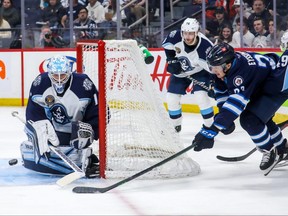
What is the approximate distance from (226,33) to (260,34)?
0.49 metres

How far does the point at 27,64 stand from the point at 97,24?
3.09 feet

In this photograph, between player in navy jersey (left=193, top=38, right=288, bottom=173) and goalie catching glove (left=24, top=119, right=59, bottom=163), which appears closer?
player in navy jersey (left=193, top=38, right=288, bottom=173)

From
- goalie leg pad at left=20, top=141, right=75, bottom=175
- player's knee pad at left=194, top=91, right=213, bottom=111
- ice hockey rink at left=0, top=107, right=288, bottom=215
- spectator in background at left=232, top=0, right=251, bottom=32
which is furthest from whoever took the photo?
spectator in background at left=232, top=0, right=251, bottom=32

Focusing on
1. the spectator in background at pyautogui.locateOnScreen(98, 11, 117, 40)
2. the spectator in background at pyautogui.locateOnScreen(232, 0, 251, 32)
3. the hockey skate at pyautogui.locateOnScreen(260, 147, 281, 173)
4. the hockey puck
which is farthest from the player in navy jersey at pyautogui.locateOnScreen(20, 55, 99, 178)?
the spectator in background at pyautogui.locateOnScreen(98, 11, 117, 40)

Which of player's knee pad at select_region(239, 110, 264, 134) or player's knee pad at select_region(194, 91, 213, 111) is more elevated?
player's knee pad at select_region(239, 110, 264, 134)

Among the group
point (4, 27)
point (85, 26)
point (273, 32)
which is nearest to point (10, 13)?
point (4, 27)

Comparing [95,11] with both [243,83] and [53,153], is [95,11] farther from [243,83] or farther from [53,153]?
[243,83]

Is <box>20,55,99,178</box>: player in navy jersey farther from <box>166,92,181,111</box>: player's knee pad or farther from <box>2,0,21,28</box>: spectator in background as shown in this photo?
<box>2,0,21,28</box>: spectator in background

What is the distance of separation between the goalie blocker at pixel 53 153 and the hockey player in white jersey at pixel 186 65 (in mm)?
1687

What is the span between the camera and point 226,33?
8906 mm

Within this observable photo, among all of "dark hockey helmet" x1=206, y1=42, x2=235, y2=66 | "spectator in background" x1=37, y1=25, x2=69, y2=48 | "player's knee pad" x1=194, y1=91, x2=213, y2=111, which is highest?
"dark hockey helmet" x1=206, y1=42, x2=235, y2=66

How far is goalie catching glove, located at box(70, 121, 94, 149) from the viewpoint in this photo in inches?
185

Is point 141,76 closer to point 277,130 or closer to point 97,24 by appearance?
point 277,130

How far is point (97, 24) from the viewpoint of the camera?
948 centimetres
